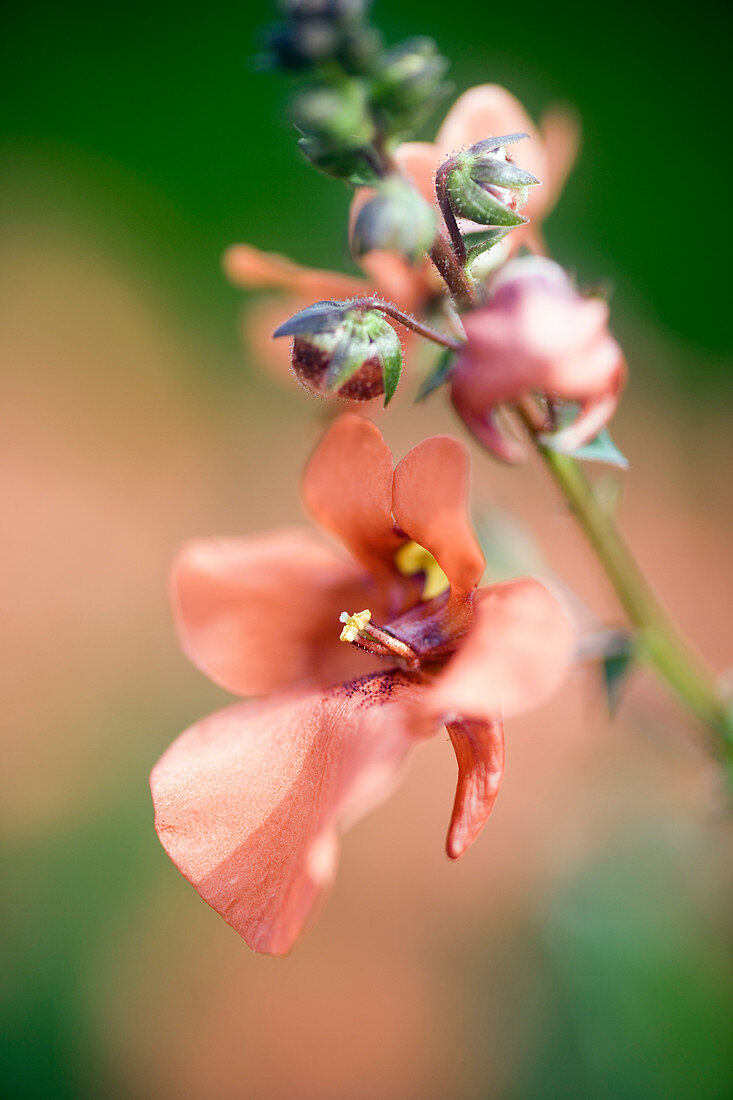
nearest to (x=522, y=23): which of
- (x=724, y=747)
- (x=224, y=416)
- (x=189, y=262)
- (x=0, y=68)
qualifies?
(x=189, y=262)

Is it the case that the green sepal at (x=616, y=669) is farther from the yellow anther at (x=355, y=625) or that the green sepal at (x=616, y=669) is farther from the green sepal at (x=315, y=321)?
the green sepal at (x=315, y=321)

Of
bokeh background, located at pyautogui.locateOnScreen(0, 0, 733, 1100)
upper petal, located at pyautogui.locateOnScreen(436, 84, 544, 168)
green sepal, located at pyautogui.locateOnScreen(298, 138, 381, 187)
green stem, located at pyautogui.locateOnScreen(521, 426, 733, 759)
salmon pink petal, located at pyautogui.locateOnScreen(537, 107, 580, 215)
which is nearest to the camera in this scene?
green sepal, located at pyautogui.locateOnScreen(298, 138, 381, 187)

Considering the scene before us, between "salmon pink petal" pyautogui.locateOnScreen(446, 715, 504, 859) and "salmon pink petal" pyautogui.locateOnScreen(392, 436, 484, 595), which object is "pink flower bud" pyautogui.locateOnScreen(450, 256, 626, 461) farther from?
"salmon pink petal" pyautogui.locateOnScreen(446, 715, 504, 859)

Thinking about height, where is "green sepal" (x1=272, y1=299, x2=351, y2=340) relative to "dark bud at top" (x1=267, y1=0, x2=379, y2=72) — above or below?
below

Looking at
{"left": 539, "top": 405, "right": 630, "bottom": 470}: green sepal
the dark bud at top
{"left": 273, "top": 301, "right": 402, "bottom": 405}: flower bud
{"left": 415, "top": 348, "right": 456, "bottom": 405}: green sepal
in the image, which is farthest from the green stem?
the dark bud at top

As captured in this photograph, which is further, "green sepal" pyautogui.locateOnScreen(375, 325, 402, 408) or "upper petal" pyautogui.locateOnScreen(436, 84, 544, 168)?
"upper petal" pyautogui.locateOnScreen(436, 84, 544, 168)

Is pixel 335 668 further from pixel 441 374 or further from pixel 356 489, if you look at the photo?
pixel 441 374

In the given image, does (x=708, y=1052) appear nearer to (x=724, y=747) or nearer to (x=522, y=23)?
(x=724, y=747)
